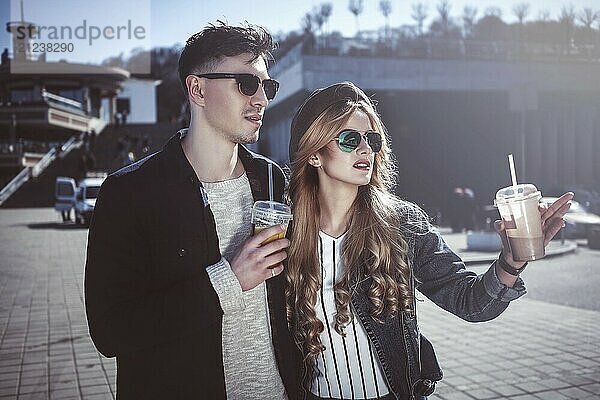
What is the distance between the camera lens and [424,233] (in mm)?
2539

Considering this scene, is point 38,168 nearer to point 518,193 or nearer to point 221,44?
point 221,44

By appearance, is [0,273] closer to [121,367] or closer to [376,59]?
[121,367]

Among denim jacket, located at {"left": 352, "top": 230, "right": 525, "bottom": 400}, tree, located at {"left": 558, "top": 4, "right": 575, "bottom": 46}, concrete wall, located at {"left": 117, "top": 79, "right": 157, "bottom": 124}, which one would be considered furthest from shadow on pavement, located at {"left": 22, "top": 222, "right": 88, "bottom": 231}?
denim jacket, located at {"left": 352, "top": 230, "right": 525, "bottom": 400}

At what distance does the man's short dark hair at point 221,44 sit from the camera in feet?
8.43

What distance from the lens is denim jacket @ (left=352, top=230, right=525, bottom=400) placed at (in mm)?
2410

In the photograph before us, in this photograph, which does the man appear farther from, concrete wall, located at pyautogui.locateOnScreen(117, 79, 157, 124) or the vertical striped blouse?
concrete wall, located at pyautogui.locateOnScreen(117, 79, 157, 124)

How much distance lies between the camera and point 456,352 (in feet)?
21.7

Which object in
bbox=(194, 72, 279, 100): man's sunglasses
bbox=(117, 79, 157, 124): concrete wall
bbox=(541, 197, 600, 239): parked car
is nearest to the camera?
bbox=(194, 72, 279, 100): man's sunglasses

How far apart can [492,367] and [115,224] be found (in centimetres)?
458

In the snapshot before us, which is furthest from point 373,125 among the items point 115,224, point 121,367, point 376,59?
point 376,59

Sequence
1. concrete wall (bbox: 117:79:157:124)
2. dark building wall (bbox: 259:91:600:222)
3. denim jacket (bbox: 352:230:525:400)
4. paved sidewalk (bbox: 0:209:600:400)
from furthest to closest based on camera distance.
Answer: dark building wall (bbox: 259:91:600:222)
concrete wall (bbox: 117:79:157:124)
paved sidewalk (bbox: 0:209:600:400)
denim jacket (bbox: 352:230:525:400)

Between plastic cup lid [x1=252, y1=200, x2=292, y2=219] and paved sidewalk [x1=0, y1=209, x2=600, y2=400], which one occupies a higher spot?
plastic cup lid [x1=252, y1=200, x2=292, y2=219]

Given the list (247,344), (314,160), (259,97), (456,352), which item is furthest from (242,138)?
(456,352)

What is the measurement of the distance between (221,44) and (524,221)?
1.22 meters
